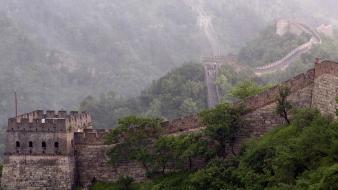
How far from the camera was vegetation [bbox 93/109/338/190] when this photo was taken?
80.0ft

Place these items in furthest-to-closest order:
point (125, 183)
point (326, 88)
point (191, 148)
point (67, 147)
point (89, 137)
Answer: point (89, 137), point (67, 147), point (125, 183), point (191, 148), point (326, 88)

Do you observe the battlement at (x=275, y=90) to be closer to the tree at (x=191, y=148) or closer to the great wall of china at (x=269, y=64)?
the tree at (x=191, y=148)

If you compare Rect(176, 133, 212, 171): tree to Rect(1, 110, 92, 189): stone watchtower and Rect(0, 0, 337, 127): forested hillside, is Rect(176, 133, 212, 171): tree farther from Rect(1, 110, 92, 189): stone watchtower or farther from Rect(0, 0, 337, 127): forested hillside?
Rect(0, 0, 337, 127): forested hillside

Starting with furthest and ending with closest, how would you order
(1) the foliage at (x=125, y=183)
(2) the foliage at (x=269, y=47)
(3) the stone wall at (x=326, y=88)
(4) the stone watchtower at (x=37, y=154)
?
(2) the foliage at (x=269, y=47)
(4) the stone watchtower at (x=37, y=154)
(1) the foliage at (x=125, y=183)
(3) the stone wall at (x=326, y=88)

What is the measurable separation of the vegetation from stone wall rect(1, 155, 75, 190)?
195 inches

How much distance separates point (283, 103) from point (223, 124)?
3404 mm

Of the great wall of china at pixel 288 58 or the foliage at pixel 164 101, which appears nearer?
the foliage at pixel 164 101

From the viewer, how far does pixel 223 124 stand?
33.8 meters

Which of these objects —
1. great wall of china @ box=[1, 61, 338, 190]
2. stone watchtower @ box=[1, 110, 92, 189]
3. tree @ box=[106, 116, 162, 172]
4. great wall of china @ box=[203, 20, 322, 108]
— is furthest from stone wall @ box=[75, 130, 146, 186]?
great wall of china @ box=[203, 20, 322, 108]

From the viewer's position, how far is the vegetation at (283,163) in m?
24.4

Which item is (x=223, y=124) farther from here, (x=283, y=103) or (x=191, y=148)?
(x=283, y=103)

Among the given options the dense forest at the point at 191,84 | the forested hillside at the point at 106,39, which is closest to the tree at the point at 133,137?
the dense forest at the point at 191,84

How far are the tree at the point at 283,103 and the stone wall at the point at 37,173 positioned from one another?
12.3 meters

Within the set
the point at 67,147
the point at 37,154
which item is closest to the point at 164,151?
the point at 67,147
